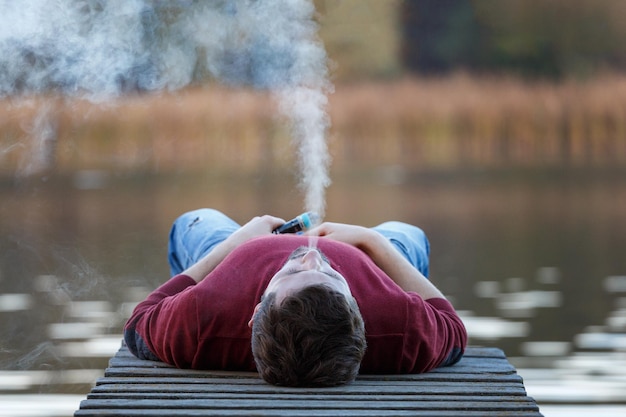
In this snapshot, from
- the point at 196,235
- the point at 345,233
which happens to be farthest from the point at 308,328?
the point at 196,235

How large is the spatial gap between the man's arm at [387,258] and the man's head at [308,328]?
1.68ft

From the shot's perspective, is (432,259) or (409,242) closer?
(409,242)

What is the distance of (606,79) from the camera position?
16766 millimetres

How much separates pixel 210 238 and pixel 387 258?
785mm

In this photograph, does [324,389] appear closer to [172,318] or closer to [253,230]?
[172,318]

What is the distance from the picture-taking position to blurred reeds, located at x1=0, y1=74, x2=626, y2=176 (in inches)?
584

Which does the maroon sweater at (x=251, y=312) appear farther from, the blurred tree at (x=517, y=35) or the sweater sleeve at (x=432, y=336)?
the blurred tree at (x=517, y=35)

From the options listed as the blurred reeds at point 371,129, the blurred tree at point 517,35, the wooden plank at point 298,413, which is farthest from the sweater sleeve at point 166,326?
the blurred tree at point 517,35

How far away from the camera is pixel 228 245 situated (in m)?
3.33

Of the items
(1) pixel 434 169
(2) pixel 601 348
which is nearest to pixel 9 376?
(2) pixel 601 348

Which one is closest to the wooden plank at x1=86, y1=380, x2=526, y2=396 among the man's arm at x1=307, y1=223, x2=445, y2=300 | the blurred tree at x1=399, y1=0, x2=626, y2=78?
the man's arm at x1=307, y1=223, x2=445, y2=300

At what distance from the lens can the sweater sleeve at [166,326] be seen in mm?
2875

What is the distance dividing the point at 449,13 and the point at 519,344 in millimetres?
12769

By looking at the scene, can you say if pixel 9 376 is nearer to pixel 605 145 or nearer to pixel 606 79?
pixel 605 145
